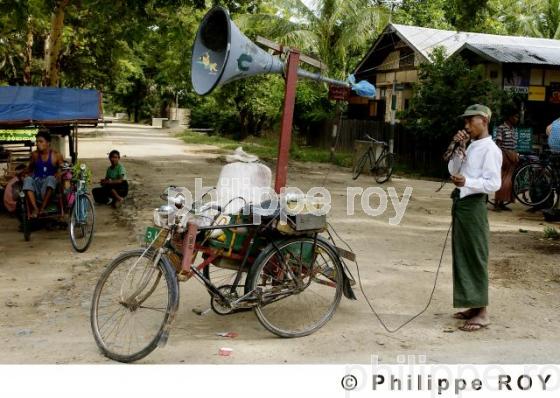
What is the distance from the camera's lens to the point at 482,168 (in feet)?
16.4

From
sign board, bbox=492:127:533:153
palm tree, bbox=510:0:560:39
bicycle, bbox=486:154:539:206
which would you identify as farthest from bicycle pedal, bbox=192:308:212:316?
palm tree, bbox=510:0:560:39

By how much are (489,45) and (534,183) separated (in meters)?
8.39

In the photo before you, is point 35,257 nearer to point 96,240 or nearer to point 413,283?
point 96,240

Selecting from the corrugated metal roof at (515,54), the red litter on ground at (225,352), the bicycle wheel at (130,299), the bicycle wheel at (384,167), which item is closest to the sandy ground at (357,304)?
the red litter on ground at (225,352)

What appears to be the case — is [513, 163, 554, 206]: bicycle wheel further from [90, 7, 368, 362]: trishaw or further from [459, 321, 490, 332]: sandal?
[90, 7, 368, 362]: trishaw

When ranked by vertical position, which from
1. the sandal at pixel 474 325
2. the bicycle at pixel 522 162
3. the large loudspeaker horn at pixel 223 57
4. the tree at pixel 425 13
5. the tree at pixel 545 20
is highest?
the tree at pixel 425 13

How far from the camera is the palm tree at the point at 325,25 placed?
23547mm

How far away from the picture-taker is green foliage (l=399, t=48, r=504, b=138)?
53.9 feet

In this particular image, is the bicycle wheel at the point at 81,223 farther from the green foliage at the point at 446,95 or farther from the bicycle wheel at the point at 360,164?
the green foliage at the point at 446,95

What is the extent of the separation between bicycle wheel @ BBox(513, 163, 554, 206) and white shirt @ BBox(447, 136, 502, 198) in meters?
6.65

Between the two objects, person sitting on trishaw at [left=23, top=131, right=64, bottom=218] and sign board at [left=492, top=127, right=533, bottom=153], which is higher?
sign board at [left=492, top=127, right=533, bottom=153]

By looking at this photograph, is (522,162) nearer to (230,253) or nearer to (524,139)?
(524,139)

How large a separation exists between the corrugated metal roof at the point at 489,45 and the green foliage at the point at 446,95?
79 centimetres

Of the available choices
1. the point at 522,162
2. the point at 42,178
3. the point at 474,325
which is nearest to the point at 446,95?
the point at 522,162
